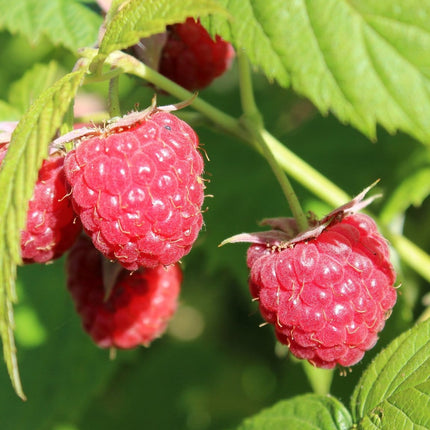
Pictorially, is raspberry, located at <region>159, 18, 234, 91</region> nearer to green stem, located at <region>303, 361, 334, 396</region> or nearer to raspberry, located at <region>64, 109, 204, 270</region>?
raspberry, located at <region>64, 109, 204, 270</region>

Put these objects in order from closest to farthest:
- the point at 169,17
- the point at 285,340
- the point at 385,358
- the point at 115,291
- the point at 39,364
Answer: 1. the point at 169,17
2. the point at 285,340
3. the point at 385,358
4. the point at 115,291
5. the point at 39,364

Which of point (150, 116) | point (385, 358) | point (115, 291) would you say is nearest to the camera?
point (150, 116)

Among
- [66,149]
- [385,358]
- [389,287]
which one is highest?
[66,149]

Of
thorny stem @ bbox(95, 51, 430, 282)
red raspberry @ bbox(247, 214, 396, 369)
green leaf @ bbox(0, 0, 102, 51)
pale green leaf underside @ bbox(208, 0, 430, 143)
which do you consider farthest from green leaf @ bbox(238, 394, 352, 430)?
green leaf @ bbox(0, 0, 102, 51)

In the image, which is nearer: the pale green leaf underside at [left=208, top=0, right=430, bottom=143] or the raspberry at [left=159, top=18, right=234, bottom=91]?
the pale green leaf underside at [left=208, top=0, right=430, bottom=143]

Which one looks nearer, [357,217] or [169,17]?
[169,17]

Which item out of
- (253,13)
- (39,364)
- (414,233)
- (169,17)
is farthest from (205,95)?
(169,17)

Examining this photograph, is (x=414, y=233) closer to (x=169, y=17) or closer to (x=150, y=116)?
(x=150, y=116)

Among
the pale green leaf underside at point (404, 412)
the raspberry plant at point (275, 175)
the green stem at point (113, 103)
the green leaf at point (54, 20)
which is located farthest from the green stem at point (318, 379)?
the green leaf at point (54, 20)

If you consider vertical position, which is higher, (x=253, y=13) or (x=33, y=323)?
(x=253, y=13)
